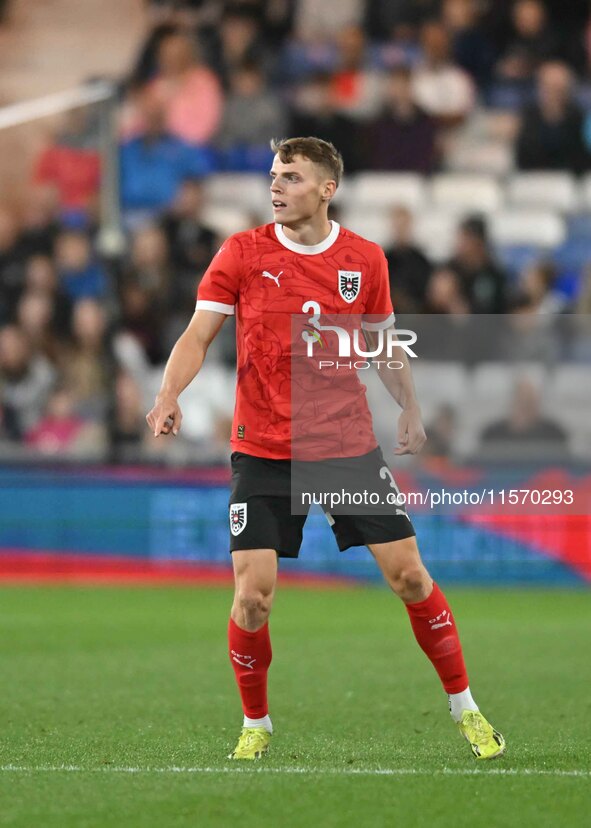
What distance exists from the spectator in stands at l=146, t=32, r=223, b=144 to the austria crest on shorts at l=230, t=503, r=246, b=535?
11841 mm

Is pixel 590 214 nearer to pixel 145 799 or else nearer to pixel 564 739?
pixel 564 739

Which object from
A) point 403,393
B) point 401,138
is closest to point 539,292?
point 401,138

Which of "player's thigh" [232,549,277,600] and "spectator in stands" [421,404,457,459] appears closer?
"player's thigh" [232,549,277,600]

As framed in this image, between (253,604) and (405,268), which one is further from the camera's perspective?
(405,268)

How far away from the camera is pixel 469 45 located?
58.7 ft

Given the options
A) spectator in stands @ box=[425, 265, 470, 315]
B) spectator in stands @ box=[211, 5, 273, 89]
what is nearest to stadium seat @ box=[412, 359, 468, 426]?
spectator in stands @ box=[425, 265, 470, 315]

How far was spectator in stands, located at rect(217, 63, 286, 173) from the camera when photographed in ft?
55.8

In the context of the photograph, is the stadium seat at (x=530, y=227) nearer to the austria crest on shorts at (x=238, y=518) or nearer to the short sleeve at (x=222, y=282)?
the short sleeve at (x=222, y=282)

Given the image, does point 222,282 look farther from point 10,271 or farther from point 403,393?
point 10,271

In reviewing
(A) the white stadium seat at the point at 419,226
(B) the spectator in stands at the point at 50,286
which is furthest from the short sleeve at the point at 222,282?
(A) the white stadium seat at the point at 419,226

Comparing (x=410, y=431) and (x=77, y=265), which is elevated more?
(x=77, y=265)

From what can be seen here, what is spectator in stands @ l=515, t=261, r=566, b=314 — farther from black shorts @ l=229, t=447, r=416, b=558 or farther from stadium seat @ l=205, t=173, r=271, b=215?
black shorts @ l=229, t=447, r=416, b=558

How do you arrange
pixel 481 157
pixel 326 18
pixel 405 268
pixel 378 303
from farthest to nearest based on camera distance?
pixel 326 18
pixel 481 157
pixel 405 268
pixel 378 303

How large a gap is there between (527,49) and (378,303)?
12505 millimetres
